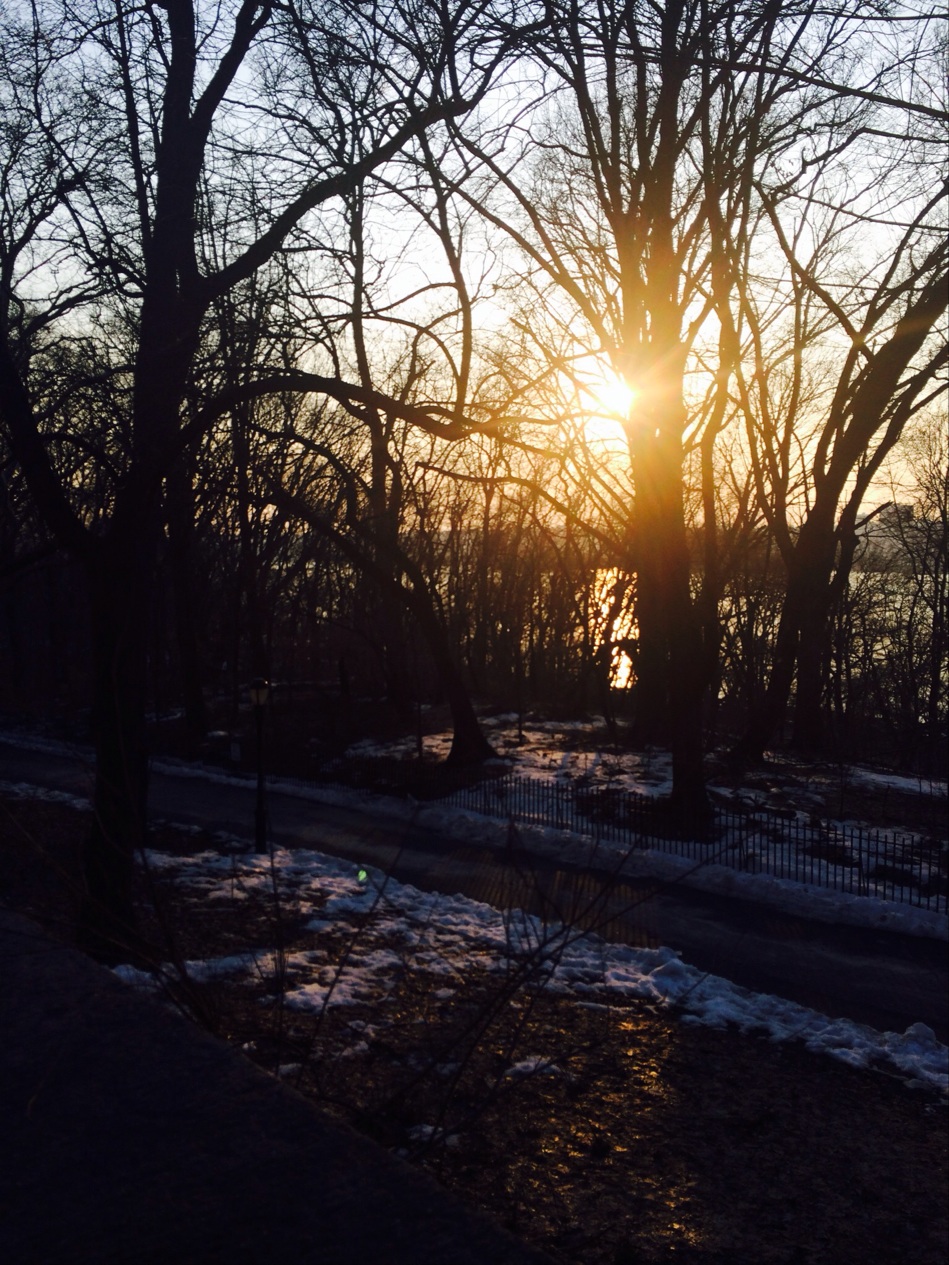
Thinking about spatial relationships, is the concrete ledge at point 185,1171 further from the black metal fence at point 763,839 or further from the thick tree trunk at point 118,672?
the black metal fence at point 763,839

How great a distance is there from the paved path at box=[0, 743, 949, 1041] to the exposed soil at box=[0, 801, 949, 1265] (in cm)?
100

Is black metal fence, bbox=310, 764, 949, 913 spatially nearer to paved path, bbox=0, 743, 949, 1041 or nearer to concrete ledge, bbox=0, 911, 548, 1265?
paved path, bbox=0, 743, 949, 1041

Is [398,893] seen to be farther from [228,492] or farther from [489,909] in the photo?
[228,492]

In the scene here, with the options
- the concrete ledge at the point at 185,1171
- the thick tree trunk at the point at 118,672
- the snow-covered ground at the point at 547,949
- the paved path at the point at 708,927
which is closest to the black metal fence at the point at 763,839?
the snow-covered ground at the point at 547,949

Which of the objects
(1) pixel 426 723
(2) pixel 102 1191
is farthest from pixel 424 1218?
(1) pixel 426 723

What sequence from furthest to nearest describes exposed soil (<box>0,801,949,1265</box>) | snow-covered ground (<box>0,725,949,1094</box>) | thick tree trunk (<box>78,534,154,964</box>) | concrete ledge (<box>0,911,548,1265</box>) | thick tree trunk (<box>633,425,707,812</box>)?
thick tree trunk (<box>633,425,707,812</box>) < snow-covered ground (<box>0,725,949,1094</box>) < thick tree trunk (<box>78,534,154,964</box>) < exposed soil (<box>0,801,949,1265</box>) < concrete ledge (<box>0,911,548,1265</box>)

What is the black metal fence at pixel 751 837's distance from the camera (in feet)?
48.9

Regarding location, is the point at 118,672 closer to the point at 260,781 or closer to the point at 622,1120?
the point at 622,1120

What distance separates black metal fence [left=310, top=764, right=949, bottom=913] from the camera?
1491 centimetres

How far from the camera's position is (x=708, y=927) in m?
12.7

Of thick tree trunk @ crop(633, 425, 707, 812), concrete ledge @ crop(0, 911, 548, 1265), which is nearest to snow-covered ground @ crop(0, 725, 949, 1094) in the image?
concrete ledge @ crop(0, 911, 548, 1265)

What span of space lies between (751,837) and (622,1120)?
28.7 feet

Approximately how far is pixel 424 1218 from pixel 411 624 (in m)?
36.6

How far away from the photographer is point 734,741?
89.5 feet
